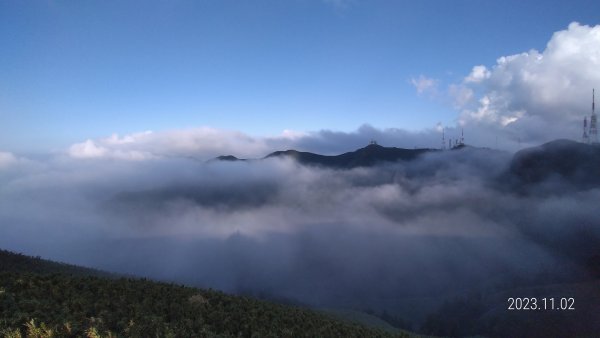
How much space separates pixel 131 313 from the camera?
82.8 ft

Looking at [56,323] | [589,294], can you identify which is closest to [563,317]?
[589,294]

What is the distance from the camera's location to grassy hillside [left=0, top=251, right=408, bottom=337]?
20.7 meters

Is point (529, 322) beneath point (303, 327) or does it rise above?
beneath

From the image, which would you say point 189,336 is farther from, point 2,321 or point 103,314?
point 2,321

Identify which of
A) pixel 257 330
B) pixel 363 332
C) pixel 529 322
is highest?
pixel 257 330

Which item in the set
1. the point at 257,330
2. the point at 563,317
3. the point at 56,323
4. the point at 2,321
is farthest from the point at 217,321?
the point at 563,317

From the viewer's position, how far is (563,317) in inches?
6742

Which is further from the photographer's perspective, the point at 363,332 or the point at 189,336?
the point at 363,332

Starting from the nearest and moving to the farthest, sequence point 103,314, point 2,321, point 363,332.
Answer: point 2,321
point 103,314
point 363,332

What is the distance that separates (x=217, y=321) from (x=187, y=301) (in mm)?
4508

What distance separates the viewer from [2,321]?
20.0 metres

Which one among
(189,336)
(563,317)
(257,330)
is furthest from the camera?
(563,317)

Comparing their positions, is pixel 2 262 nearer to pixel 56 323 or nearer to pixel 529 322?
pixel 56 323

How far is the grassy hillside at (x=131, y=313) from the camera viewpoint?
20.7 meters
